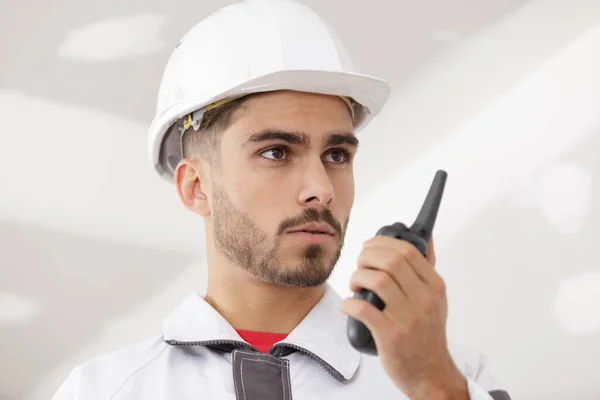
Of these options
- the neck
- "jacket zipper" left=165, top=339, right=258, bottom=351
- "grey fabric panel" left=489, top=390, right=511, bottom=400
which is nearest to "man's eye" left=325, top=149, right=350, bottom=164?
the neck

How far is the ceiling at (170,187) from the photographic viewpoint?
6.37 ft

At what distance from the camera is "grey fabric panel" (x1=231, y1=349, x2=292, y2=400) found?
5.08 feet

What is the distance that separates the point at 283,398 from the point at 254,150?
0.42 m

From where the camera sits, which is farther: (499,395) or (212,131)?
(212,131)

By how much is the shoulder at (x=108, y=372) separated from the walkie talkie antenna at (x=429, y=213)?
0.63m

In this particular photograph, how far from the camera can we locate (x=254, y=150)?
5.27ft

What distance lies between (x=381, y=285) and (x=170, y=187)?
117 centimetres

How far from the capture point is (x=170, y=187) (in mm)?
2254

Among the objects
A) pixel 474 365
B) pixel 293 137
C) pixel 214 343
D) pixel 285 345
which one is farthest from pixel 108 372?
pixel 474 365

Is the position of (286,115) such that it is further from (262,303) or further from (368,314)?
(368,314)

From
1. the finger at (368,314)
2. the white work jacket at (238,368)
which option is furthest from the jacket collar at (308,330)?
the finger at (368,314)

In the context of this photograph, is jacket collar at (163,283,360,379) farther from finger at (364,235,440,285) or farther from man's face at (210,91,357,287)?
finger at (364,235,440,285)

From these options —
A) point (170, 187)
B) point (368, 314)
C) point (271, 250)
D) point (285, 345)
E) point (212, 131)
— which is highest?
point (170, 187)

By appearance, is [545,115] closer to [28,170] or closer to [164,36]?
[164,36]
